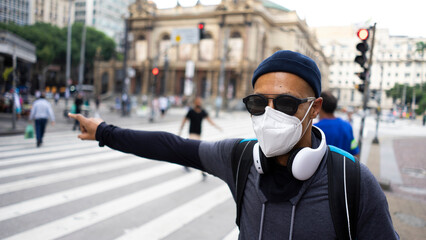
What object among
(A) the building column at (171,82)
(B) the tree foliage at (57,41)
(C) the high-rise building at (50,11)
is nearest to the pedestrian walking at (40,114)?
(A) the building column at (171,82)

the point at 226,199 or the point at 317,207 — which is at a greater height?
the point at 317,207

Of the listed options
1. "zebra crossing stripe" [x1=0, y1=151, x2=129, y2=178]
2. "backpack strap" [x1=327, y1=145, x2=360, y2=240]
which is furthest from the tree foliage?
"backpack strap" [x1=327, y1=145, x2=360, y2=240]

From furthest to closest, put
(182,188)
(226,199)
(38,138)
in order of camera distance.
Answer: (38,138) < (182,188) < (226,199)

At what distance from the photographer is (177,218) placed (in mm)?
5125

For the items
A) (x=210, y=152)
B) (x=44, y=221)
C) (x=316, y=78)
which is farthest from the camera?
(x=44, y=221)

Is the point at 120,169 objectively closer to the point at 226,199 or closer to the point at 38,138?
the point at 226,199

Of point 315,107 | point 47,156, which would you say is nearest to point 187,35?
point 47,156

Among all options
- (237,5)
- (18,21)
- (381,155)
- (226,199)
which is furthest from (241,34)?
(18,21)

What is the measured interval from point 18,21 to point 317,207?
85.8 metres

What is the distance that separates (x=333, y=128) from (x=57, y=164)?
688 cm

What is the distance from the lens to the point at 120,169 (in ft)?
26.9

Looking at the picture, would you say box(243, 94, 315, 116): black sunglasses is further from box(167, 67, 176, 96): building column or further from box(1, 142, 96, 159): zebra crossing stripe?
box(167, 67, 176, 96): building column

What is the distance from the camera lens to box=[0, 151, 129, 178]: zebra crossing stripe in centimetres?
717

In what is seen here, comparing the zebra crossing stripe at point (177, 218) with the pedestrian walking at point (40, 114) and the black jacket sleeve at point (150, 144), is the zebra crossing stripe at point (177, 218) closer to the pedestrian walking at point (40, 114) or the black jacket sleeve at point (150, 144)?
the black jacket sleeve at point (150, 144)
